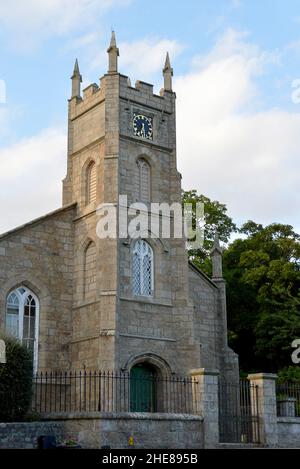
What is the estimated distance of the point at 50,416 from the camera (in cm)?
2119

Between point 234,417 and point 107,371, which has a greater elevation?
point 107,371

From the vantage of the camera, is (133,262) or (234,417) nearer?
(234,417)

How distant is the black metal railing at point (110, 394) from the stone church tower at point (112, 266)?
54 cm

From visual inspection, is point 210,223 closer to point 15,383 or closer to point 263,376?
point 263,376

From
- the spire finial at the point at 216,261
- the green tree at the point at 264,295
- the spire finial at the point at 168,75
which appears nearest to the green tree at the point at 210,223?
the green tree at the point at 264,295

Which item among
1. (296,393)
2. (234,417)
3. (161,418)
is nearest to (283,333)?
(296,393)

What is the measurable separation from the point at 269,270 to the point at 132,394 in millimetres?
13866

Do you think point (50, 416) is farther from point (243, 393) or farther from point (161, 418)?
point (243, 393)

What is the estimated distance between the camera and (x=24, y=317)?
27.0m

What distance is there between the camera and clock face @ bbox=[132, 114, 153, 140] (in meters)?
29.1

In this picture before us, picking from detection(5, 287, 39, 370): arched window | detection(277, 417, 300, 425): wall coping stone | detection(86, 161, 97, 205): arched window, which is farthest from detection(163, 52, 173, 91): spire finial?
detection(277, 417, 300, 425): wall coping stone

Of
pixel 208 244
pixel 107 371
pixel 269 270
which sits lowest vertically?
pixel 107 371

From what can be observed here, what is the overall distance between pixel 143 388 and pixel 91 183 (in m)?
8.14

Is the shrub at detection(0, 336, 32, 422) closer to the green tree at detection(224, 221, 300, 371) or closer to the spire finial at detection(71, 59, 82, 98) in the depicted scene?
the spire finial at detection(71, 59, 82, 98)
